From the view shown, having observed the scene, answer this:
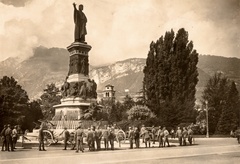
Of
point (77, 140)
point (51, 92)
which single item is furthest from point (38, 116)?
point (77, 140)

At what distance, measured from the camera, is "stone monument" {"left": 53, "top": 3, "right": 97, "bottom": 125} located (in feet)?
80.1

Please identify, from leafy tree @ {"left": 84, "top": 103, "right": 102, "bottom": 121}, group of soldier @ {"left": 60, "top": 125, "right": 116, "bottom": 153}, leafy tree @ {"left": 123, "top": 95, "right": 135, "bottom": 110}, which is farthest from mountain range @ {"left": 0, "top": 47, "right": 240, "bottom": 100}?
leafy tree @ {"left": 123, "top": 95, "right": 135, "bottom": 110}

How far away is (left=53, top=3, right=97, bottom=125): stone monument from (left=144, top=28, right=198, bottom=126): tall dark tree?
375 inches

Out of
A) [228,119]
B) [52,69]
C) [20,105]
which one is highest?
[52,69]

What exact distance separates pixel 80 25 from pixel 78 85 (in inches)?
211

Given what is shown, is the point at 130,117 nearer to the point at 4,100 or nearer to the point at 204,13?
the point at 4,100

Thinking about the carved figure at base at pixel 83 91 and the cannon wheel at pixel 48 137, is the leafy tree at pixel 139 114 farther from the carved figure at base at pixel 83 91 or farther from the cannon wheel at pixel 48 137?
the cannon wheel at pixel 48 137

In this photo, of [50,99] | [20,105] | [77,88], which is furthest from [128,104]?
[77,88]

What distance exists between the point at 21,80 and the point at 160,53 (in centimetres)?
2209

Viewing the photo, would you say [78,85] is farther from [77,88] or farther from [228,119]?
[228,119]

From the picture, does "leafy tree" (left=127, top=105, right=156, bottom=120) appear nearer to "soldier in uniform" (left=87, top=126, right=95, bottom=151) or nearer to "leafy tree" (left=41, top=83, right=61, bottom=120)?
"soldier in uniform" (left=87, top=126, right=95, bottom=151)

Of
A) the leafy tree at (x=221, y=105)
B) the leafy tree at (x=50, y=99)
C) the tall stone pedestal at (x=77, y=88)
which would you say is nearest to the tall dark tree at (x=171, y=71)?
the leafy tree at (x=221, y=105)

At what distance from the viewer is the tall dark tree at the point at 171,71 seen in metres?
34.3

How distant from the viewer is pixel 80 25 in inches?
1065
